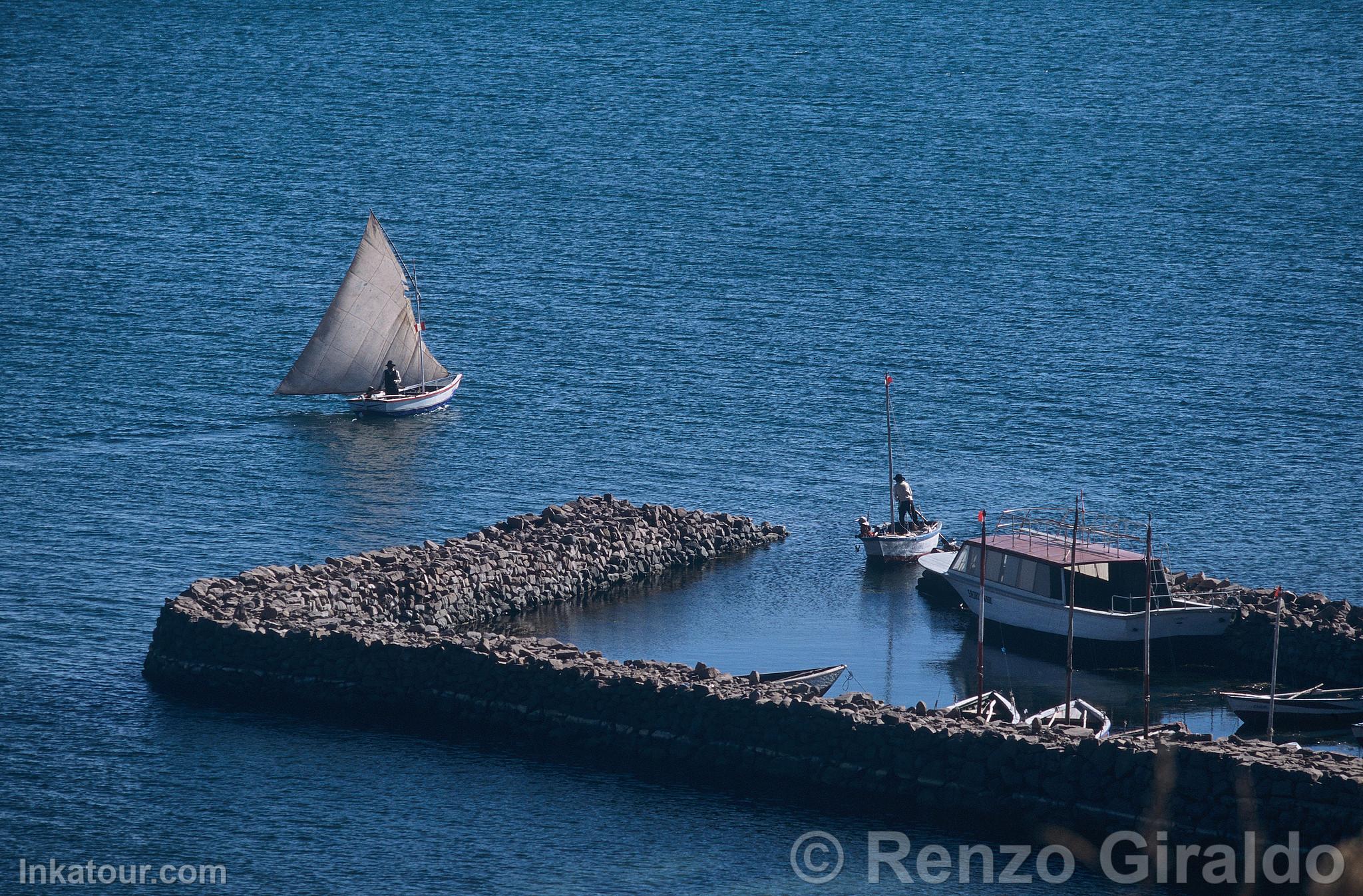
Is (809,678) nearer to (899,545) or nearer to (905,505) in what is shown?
(899,545)

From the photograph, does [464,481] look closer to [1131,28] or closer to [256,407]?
[256,407]

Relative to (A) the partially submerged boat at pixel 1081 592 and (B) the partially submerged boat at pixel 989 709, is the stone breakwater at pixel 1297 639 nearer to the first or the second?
(A) the partially submerged boat at pixel 1081 592

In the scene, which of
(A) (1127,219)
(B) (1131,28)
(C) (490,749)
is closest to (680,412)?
(C) (490,749)

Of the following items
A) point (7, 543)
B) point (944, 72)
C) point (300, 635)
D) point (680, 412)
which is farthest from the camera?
point (944, 72)

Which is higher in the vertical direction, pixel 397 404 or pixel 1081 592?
pixel 397 404

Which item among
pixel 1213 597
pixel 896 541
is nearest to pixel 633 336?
pixel 896 541

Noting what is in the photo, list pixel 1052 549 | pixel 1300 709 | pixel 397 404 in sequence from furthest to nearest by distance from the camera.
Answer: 1. pixel 397 404
2. pixel 1052 549
3. pixel 1300 709
